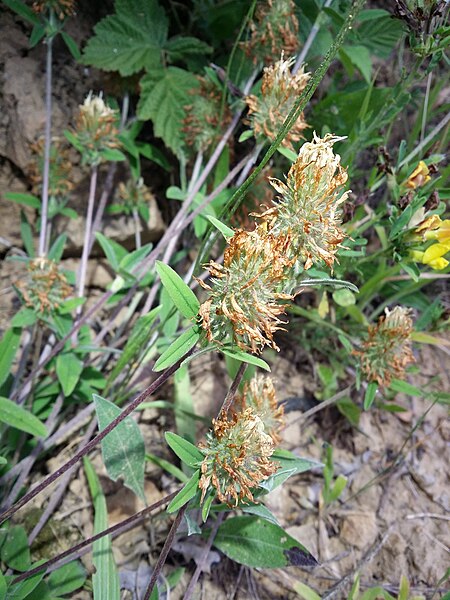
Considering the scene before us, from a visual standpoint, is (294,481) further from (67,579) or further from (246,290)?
(246,290)

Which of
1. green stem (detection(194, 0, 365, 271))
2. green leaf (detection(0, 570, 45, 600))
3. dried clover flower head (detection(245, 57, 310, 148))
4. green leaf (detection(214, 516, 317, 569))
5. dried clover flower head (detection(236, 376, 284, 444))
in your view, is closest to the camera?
green stem (detection(194, 0, 365, 271))

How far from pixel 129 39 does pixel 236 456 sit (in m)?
2.37

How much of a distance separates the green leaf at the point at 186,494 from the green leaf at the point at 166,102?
1.86m

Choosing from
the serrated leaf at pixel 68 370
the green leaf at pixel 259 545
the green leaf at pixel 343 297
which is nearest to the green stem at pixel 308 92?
the green leaf at pixel 343 297

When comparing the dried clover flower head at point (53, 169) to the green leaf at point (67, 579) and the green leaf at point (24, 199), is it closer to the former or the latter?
the green leaf at point (24, 199)

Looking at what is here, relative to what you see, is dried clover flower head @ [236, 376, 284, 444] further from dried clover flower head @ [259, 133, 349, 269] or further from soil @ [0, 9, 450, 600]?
soil @ [0, 9, 450, 600]

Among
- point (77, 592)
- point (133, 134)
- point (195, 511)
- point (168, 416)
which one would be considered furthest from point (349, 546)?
point (133, 134)

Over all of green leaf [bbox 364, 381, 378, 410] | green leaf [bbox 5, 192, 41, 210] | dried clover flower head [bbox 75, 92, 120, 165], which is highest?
dried clover flower head [bbox 75, 92, 120, 165]

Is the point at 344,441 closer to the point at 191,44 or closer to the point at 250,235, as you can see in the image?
the point at 250,235

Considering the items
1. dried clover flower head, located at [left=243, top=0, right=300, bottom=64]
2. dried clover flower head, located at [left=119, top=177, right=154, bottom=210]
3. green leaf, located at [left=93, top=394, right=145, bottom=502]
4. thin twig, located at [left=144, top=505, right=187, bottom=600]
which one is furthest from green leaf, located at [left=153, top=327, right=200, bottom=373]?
dried clover flower head, located at [left=119, top=177, right=154, bottom=210]

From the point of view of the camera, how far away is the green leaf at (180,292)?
4.52 ft

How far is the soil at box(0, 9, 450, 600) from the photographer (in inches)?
88.4

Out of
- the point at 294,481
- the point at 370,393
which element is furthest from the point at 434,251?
the point at 294,481

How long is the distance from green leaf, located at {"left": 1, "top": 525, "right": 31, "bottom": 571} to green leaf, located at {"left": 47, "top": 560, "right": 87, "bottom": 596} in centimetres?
12
